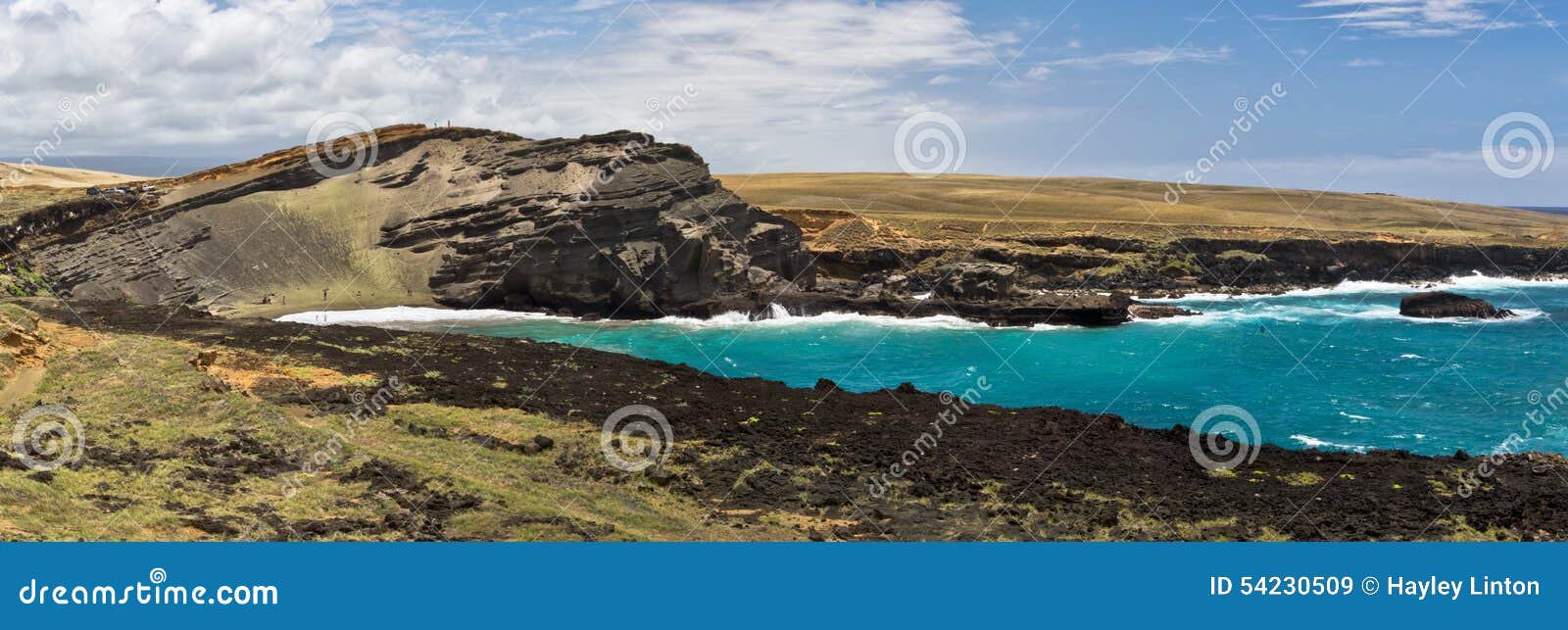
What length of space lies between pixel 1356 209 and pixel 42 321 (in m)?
122

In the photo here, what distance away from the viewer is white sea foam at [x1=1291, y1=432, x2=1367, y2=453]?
2688 cm

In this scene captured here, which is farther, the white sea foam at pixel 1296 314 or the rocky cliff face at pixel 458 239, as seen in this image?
the white sea foam at pixel 1296 314

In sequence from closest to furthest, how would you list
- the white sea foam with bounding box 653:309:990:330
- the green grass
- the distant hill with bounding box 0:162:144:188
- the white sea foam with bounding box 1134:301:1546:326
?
the green grass, the white sea foam with bounding box 653:309:990:330, the white sea foam with bounding box 1134:301:1546:326, the distant hill with bounding box 0:162:144:188

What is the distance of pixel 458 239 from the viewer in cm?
5988

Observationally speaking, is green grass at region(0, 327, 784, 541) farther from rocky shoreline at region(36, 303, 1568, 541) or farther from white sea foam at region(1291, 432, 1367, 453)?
white sea foam at region(1291, 432, 1367, 453)

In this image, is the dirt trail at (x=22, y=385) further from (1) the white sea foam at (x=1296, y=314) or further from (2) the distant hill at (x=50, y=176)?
(2) the distant hill at (x=50, y=176)

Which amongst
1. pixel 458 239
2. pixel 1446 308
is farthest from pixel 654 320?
pixel 1446 308

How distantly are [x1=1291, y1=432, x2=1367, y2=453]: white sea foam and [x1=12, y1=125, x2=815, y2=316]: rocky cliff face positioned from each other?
33.5 metres

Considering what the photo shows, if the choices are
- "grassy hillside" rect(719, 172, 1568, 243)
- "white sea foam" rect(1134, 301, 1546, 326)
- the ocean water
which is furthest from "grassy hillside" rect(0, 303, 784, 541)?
"grassy hillside" rect(719, 172, 1568, 243)

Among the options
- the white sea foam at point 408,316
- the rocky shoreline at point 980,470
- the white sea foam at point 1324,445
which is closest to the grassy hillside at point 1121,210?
the white sea foam at point 408,316

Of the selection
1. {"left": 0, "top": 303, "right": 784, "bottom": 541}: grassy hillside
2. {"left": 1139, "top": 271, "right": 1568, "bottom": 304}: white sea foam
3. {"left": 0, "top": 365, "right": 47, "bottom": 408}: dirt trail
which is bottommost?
{"left": 0, "top": 303, "right": 784, "bottom": 541}: grassy hillside

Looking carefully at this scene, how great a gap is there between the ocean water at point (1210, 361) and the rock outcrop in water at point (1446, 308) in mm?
Result: 1274

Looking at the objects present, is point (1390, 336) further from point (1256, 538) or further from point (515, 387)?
point (515, 387)

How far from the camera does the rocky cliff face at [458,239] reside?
179 feet
